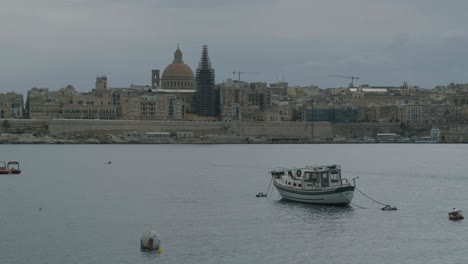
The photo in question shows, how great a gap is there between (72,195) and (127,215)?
750cm

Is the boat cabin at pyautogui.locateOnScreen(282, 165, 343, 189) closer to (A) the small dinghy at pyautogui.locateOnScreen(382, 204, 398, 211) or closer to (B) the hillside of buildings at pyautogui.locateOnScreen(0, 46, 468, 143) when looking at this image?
(A) the small dinghy at pyautogui.locateOnScreen(382, 204, 398, 211)

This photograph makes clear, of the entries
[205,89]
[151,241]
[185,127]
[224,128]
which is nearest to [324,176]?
[151,241]

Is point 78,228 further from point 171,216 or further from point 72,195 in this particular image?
point 72,195

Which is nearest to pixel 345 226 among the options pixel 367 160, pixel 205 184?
pixel 205 184

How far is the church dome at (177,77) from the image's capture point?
429ft

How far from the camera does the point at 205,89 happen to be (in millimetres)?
120125

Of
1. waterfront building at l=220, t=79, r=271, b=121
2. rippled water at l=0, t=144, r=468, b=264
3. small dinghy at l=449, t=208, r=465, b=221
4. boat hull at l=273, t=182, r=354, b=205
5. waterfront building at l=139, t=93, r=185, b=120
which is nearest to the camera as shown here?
rippled water at l=0, t=144, r=468, b=264

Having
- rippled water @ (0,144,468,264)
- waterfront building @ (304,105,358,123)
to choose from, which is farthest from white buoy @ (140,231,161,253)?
waterfront building @ (304,105,358,123)

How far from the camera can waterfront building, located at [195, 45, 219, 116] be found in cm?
11925

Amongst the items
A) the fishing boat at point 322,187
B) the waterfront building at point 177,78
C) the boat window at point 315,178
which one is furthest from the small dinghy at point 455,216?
the waterfront building at point 177,78

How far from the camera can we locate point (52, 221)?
99.1ft

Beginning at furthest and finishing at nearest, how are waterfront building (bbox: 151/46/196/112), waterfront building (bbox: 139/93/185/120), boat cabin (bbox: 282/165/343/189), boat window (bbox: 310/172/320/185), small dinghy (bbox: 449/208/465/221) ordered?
1. waterfront building (bbox: 151/46/196/112)
2. waterfront building (bbox: 139/93/185/120)
3. boat window (bbox: 310/172/320/185)
4. boat cabin (bbox: 282/165/343/189)
5. small dinghy (bbox: 449/208/465/221)

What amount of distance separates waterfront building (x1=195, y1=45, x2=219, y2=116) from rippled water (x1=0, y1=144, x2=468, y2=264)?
226ft

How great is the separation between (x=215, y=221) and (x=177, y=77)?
332 ft
